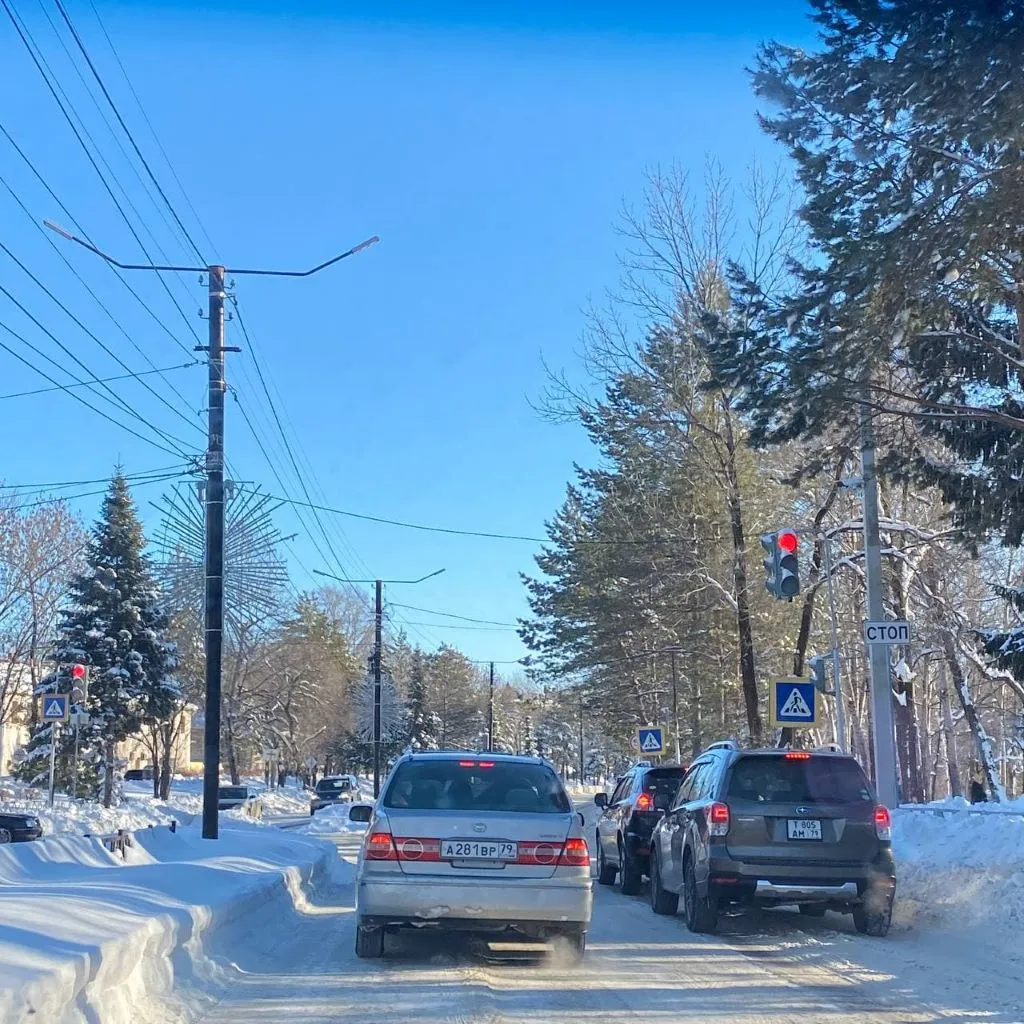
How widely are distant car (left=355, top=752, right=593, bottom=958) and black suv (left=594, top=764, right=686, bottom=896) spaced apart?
7112mm

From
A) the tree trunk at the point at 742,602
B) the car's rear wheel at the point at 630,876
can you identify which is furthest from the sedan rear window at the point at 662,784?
the tree trunk at the point at 742,602

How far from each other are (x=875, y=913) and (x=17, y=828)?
23.9m

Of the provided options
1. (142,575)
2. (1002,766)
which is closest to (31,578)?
(142,575)

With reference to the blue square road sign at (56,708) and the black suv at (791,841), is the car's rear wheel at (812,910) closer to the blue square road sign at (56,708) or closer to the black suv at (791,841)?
the black suv at (791,841)

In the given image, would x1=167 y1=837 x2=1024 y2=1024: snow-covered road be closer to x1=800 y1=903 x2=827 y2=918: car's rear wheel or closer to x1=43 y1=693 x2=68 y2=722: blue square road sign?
x1=800 y1=903 x2=827 y2=918: car's rear wheel

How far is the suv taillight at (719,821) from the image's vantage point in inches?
450

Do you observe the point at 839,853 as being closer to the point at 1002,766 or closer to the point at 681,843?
the point at 681,843

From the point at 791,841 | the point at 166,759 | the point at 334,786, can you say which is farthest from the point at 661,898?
the point at 334,786

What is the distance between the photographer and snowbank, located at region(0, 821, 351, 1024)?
20.6ft

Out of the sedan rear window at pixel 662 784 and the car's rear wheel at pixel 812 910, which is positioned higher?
the sedan rear window at pixel 662 784

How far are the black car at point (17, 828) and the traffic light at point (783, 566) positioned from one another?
19743 mm

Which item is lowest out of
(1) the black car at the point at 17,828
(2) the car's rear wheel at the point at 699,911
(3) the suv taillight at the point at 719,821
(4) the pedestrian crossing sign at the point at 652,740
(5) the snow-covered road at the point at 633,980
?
(5) the snow-covered road at the point at 633,980

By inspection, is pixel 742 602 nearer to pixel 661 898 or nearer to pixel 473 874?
pixel 661 898

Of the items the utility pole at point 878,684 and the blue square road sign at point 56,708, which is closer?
the utility pole at point 878,684
